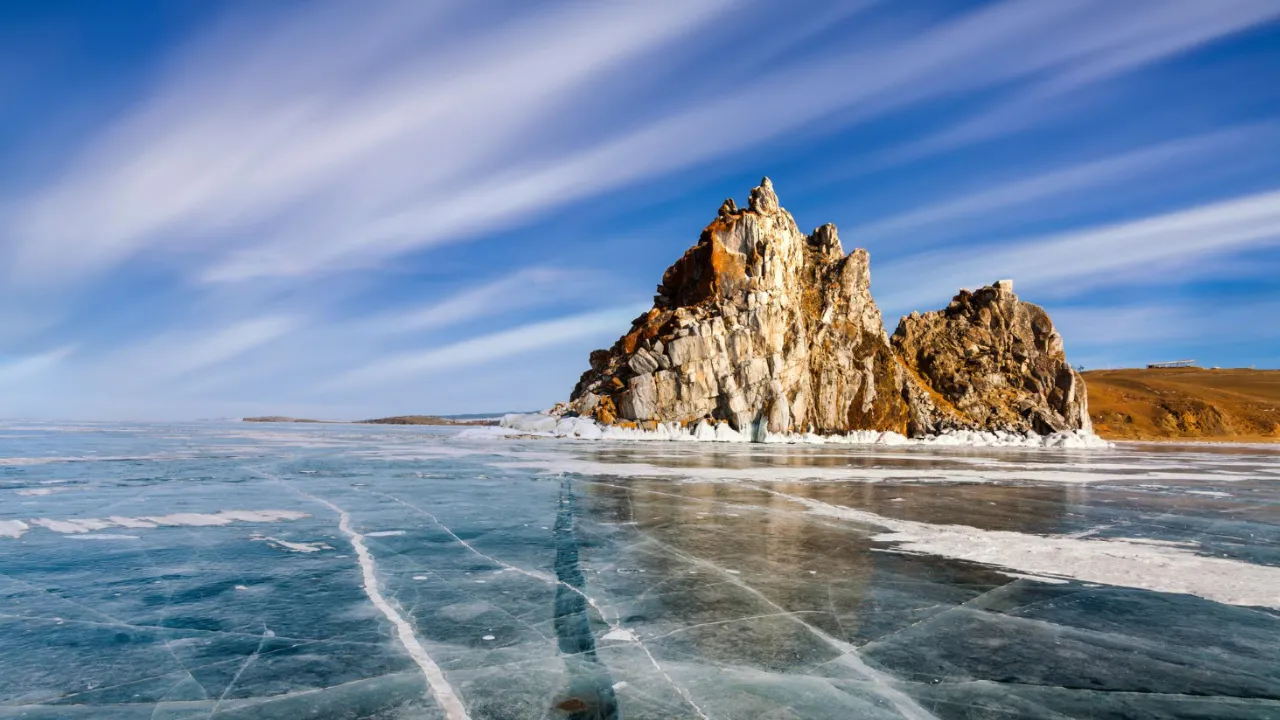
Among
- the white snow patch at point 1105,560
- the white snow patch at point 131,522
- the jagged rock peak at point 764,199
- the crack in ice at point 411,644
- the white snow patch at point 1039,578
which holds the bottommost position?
the crack in ice at point 411,644

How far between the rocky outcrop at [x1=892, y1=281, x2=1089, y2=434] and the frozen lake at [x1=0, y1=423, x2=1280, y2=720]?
70091mm

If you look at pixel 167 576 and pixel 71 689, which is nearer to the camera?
pixel 71 689

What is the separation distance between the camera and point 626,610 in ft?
22.9

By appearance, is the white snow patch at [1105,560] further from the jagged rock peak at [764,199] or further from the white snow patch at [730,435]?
the jagged rock peak at [764,199]

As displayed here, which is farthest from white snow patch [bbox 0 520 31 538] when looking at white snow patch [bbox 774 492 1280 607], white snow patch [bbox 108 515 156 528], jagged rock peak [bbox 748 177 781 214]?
jagged rock peak [bbox 748 177 781 214]

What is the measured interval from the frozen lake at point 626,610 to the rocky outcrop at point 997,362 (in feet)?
230

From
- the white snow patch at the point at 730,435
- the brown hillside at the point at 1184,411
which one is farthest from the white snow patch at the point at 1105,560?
the brown hillside at the point at 1184,411

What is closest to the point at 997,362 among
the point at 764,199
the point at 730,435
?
the point at 764,199

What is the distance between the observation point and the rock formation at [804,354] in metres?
65.0

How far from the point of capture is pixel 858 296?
3014 inches

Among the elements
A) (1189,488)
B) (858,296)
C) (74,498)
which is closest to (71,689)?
(74,498)

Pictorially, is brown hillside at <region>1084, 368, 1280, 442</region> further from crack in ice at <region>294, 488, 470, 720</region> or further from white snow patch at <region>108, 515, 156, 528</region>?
white snow patch at <region>108, 515, 156, 528</region>

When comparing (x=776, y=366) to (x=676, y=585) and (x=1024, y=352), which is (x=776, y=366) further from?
(x=676, y=585)

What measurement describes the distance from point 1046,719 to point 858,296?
7609 cm
